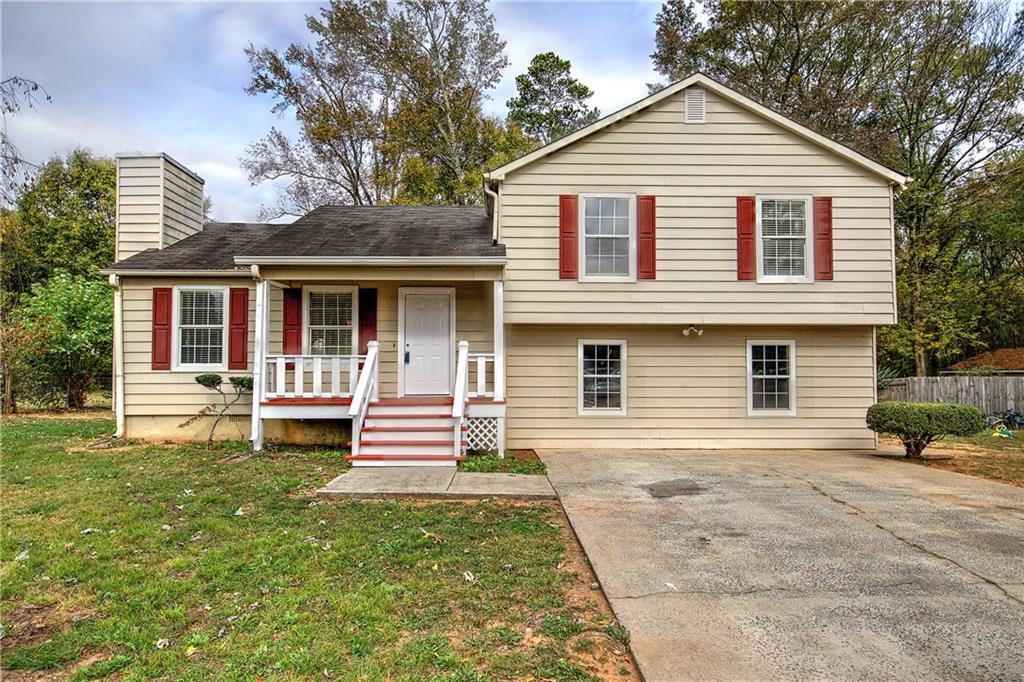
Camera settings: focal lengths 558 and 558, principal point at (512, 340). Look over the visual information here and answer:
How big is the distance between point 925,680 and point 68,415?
728 inches

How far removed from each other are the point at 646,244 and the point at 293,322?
650 cm

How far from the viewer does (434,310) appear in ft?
33.9

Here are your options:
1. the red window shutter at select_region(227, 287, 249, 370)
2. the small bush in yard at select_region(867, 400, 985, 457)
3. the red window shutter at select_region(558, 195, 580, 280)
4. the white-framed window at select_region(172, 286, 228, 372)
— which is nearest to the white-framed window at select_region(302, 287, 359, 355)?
the red window shutter at select_region(227, 287, 249, 370)

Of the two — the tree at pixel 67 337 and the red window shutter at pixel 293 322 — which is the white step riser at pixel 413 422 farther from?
the tree at pixel 67 337

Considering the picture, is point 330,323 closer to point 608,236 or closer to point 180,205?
point 180,205

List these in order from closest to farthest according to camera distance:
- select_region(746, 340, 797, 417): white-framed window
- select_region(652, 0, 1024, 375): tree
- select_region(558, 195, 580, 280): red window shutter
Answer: select_region(558, 195, 580, 280): red window shutter
select_region(746, 340, 797, 417): white-framed window
select_region(652, 0, 1024, 375): tree

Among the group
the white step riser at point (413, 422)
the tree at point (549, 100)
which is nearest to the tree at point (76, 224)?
the tree at point (549, 100)

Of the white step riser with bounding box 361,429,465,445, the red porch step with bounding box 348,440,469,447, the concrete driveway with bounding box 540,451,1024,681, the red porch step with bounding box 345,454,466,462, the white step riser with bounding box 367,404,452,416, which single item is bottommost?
the concrete driveway with bounding box 540,451,1024,681

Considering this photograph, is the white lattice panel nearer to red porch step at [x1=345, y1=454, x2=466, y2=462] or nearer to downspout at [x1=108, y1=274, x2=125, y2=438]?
red porch step at [x1=345, y1=454, x2=466, y2=462]

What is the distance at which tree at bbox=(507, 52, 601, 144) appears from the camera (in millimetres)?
24109

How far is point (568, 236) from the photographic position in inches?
384

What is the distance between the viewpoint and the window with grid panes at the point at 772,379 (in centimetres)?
1022

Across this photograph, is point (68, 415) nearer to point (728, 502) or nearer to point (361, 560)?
point (361, 560)

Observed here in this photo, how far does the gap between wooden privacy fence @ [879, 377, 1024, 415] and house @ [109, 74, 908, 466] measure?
8.05 meters
